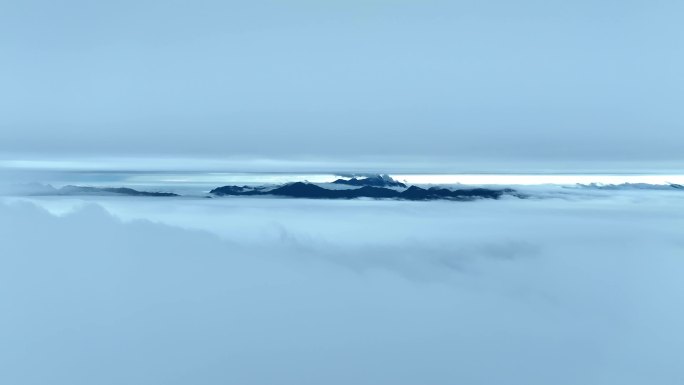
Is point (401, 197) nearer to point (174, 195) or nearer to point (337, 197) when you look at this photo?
point (337, 197)

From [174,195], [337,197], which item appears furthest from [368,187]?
[174,195]

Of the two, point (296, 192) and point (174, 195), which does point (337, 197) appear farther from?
point (174, 195)

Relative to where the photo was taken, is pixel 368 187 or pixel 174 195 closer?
pixel 174 195

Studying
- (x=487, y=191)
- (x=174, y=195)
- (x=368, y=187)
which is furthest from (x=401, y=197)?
(x=174, y=195)

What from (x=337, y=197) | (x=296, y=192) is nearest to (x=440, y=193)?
(x=337, y=197)

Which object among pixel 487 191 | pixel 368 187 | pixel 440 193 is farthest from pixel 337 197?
pixel 487 191

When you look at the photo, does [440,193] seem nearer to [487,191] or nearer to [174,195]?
[487,191]
